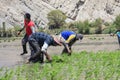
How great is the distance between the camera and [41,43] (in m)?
12.5

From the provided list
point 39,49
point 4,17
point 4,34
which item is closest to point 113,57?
point 39,49

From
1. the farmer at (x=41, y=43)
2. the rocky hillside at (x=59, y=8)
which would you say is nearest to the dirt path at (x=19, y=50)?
the farmer at (x=41, y=43)

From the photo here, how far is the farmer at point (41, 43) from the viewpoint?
1207cm

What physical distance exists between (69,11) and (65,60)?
56.5m

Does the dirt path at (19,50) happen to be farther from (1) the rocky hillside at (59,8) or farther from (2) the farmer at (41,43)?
(1) the rocky hillside at (59,8)

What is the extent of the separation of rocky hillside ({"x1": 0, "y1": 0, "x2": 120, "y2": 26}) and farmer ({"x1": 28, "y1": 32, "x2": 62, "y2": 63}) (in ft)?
162

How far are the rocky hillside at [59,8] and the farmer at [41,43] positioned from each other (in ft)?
162

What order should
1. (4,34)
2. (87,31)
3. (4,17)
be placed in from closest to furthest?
(4,34) < (87,31) < (4,17)

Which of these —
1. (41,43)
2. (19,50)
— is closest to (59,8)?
(19,50)

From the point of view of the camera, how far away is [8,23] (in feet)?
205

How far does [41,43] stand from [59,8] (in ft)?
184

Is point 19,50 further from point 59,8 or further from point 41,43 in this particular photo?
point 59,8

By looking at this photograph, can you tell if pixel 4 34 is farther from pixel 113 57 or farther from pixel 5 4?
pixel 113 57

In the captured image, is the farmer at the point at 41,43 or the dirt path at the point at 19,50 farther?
the dirt path at the point at 19,50
